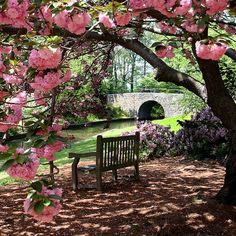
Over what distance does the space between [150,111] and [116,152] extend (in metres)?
40.1

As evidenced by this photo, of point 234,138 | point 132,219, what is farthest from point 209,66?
point 132,219

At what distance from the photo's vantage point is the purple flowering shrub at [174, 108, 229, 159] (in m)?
9.99

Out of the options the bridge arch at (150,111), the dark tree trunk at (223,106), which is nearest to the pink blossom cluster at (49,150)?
the dark tree trunk at (223,106)

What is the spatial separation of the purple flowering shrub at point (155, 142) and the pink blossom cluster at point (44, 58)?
28.5 feet

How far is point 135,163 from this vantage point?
819 centimetres

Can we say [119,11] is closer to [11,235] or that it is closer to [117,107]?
[11,235]

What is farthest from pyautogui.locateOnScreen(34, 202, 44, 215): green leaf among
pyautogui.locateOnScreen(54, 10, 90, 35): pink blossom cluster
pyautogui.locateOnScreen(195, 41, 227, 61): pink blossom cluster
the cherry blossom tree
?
pyautogui.locateOnScreen(195, 41, 227, 61): pink blossom cluster

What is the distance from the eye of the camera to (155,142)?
11523 mm

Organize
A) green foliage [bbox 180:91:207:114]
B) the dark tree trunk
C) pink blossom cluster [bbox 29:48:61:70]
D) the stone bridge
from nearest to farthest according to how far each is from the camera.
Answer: pink blossom cluster [bbox 29:48:61:70], the dark tree trunk, green foliage [bbox 180:91:207:114], the stone bridge

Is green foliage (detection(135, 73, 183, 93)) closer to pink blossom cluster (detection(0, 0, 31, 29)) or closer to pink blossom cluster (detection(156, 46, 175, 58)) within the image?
pink blossom cluster (detection(156, 46, 175, 58))

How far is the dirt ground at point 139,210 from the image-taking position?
5.02 m

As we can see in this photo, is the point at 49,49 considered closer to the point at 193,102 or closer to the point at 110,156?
the point at 110,156

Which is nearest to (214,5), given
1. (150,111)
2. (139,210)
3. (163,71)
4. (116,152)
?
(163,71)

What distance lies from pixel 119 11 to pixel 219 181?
483cm
